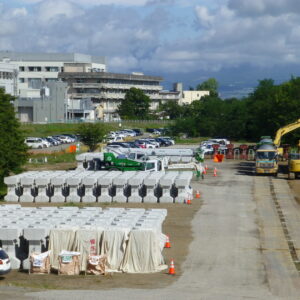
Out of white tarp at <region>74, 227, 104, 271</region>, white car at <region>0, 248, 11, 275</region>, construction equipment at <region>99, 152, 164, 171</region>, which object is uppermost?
construction equipment at <region>99, 152, 164, 171</region>

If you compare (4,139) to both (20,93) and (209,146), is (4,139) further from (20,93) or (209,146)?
(20,93)

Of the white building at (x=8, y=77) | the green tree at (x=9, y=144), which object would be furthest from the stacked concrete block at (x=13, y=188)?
the white building at (x=8, y=77)

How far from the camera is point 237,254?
2927 cm

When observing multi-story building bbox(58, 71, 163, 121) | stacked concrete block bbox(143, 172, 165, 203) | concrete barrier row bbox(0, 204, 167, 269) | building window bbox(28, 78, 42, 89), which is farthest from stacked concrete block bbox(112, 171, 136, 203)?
multi-story building bbox(58, 71, 163, 121)

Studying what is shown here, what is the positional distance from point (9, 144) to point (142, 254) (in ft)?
73.4

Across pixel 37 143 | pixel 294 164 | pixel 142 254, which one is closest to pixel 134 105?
pixel 37 143

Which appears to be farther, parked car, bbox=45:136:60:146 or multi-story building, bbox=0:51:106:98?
multi-story building, bbox=0:51:106:98

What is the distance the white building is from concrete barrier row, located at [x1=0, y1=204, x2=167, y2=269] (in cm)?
10131

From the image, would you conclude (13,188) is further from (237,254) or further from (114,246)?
(114,246)

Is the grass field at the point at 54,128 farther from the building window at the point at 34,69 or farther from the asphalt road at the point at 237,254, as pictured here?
the asphalt road at the point at 237,254

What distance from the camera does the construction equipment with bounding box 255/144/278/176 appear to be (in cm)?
5966

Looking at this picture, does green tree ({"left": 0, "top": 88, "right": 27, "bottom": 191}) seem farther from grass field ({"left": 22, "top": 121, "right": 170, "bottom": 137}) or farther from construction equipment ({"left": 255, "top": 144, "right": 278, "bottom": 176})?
grass field ({"left": 22, "top": 121, "right": 170, "bottom": 137})

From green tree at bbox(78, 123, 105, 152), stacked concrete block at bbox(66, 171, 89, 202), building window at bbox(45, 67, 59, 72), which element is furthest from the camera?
building window at bbox(45, 67, 59, 72)

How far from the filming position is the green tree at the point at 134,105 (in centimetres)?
16600
